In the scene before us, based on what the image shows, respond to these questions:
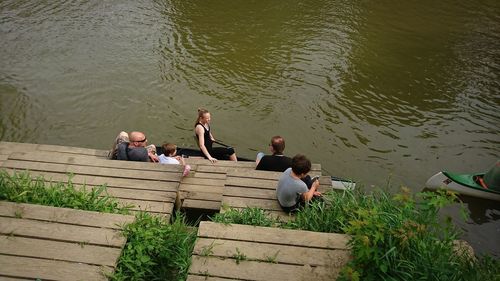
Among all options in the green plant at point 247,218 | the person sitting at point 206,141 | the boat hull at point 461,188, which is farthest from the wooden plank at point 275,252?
the boat hull at point 461,188

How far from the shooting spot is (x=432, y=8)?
16.5m

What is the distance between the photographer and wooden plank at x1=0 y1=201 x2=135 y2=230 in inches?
174

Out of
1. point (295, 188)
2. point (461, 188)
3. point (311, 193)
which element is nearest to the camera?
point (295, 188)

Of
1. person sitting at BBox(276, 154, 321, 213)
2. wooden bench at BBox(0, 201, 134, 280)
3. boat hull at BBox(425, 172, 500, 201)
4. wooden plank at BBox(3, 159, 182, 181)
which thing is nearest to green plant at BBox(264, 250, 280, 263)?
person sitting at BBox(276, 154, 321, 213)

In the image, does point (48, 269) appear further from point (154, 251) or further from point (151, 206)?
point (151, 206)

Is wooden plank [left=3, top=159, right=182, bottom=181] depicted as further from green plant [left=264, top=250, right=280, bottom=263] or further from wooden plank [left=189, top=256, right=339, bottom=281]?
green plant [left=264, top=250, right=280, bottom=263]

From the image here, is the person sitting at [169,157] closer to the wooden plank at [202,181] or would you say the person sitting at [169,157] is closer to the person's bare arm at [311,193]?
the wooden plank at [202,181]

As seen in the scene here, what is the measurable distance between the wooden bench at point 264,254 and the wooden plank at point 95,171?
1.60 m

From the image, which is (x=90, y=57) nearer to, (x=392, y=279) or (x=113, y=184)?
(x=113, y=184)

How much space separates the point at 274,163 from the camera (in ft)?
21.6

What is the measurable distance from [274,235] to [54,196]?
282 centimetres

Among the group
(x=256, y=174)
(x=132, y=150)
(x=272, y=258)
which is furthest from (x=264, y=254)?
(x=132, y=150)

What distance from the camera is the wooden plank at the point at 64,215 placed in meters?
4.41

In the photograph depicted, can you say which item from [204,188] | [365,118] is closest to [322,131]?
[365,118]
